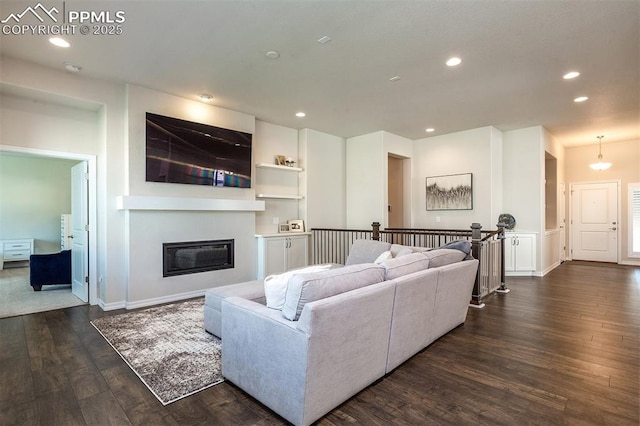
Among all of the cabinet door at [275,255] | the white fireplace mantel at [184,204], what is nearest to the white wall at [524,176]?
the cabinet door at [275,255]

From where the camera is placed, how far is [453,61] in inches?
145

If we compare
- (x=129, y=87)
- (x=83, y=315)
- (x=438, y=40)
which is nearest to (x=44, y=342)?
(x=83, y=315)

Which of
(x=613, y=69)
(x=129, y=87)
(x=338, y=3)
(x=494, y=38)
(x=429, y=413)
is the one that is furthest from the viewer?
(x=129, y=87)

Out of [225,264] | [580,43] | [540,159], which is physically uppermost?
[580,43]

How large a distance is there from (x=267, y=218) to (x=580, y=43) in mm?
5142

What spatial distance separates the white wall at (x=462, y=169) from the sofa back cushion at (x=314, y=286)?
535 centimetres

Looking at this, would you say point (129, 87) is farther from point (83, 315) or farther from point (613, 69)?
point (613, 69)

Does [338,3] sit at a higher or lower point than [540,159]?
higher

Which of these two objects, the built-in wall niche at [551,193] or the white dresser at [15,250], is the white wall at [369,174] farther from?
the white dresser at [15,250]

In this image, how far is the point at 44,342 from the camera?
126 inches

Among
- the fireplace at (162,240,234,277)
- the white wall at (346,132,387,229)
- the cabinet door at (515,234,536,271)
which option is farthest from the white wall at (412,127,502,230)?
the fireplace at (162,240,234,277)

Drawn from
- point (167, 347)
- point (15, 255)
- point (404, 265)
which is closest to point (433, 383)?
point (404, 265)

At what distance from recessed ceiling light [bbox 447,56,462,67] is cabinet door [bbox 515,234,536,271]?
4439 mm

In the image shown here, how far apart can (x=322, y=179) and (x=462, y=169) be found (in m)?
3.00
